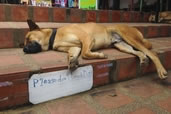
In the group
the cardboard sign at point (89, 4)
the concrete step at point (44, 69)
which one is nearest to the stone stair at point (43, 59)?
the concrete step at point (44, 69)

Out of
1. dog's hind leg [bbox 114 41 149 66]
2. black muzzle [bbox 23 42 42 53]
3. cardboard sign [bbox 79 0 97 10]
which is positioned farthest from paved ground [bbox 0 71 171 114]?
cardboard sign [bbox 79 0 97 10]

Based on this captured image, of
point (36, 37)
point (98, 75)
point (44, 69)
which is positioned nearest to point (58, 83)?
point (44, 69)

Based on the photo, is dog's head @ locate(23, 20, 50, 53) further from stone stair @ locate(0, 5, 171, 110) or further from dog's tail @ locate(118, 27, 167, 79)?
dog's tail @ locate(118, 27, 167, 79)

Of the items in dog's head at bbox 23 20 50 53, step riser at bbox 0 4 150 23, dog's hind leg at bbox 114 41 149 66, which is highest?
step riser at bbox 0 4 150 23

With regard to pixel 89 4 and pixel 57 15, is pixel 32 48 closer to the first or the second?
pixel 57 15

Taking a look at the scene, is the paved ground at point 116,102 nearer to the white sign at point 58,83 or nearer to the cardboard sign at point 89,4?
the white sign at point 58,83

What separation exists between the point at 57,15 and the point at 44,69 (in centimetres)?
137

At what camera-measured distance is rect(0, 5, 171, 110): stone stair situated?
865 mm

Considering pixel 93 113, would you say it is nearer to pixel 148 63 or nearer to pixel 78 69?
pixel 78 69

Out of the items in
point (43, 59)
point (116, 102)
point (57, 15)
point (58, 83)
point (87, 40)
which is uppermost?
point (57, 15)

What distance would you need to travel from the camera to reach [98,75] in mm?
1138

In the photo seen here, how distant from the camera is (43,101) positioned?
3.11ft

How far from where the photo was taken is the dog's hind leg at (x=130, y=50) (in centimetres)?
130

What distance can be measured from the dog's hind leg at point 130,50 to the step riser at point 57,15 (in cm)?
91
